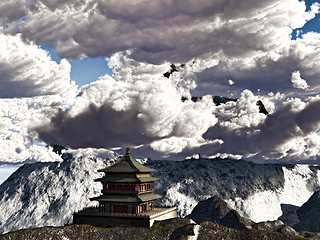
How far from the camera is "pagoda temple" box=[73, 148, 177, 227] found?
287ft

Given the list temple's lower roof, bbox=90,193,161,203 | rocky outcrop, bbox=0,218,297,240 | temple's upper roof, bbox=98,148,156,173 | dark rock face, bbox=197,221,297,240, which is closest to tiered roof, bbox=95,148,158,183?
temple's upper roof, bbox=98,148,156,173

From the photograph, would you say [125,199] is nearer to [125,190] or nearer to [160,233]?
[125,190]

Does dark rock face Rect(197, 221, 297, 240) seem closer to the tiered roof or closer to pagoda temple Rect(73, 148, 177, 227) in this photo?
pagoda temple Rect(73, 148, 177, 227)

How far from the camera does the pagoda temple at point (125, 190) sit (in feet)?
296

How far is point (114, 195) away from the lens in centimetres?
9288

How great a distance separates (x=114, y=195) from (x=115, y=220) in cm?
724

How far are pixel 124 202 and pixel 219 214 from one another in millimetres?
103311

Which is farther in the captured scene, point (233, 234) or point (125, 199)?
point (125, 199)

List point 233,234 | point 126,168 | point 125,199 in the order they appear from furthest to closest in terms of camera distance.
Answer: point 126,168 < point 125,199 < point 233,234

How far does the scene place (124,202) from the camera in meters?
89.5

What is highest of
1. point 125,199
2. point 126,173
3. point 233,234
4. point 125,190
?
point 126,173

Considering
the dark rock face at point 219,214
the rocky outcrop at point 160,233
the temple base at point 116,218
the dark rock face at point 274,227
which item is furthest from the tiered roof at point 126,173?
the dark rock face at point 219,214

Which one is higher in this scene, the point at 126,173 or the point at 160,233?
the point at 126,173

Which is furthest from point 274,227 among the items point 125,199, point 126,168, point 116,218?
point 116,218
